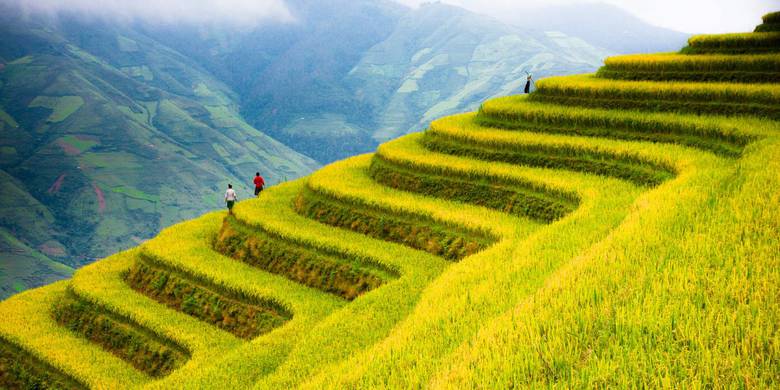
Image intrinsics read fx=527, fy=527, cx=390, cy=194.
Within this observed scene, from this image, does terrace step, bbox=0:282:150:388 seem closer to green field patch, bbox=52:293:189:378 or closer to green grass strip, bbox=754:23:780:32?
green field patch, bbox=52:293:189:378

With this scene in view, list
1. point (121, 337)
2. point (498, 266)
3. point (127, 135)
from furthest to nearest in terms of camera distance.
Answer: point (127, 135) < point (121, 337) < point (498, 266)

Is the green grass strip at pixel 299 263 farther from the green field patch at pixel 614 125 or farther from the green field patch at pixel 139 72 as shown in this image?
the green field patch at pixel 139 72

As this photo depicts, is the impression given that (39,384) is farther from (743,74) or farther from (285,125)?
(285,125)

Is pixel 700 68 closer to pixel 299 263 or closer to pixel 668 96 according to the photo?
pixel 668 96

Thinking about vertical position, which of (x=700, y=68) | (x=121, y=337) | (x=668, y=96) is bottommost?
(x=121, y=337)

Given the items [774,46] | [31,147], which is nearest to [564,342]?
[774,46]

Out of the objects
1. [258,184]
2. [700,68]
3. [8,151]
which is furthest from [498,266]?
[8,151]

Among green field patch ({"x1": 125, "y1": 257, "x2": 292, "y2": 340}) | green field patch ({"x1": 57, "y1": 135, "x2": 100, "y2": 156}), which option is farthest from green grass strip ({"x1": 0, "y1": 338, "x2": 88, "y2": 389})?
green field patch ({"x1": 57, "y1": 135, "x2": 100, "y2": 156})
